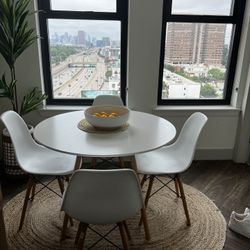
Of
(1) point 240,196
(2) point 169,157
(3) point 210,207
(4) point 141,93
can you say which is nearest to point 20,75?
(4) point 141,93

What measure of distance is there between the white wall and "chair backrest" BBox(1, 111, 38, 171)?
2.64 feet

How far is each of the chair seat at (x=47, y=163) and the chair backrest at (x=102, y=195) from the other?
0.52 metres

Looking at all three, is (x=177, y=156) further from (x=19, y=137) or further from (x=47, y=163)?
(x=19, y=137)

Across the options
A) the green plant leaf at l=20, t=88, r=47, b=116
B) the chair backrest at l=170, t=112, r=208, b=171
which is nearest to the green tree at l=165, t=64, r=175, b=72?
the chair backrest at l=170, t=112, r=208, b=171

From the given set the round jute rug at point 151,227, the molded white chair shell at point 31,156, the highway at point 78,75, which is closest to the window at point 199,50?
the highway at point 78,75

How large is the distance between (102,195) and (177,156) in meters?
0.98

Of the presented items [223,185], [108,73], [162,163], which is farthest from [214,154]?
[108,73]

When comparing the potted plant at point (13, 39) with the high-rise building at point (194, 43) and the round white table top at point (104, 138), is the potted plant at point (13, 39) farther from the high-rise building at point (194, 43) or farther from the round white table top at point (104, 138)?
the high-rise building at point (194, 43)

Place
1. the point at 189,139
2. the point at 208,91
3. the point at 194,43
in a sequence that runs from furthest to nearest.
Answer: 1. the point at 208,91
2. the point at 194,43
3. the point at 189,139

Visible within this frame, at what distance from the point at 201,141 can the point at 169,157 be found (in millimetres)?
1135

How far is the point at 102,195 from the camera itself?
1274 mm

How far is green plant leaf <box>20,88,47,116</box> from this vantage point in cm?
254

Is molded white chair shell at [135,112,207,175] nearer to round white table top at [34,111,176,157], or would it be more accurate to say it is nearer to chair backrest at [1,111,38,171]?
round white table top at [34,111,176,157]

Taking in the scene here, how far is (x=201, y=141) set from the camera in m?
3.11
